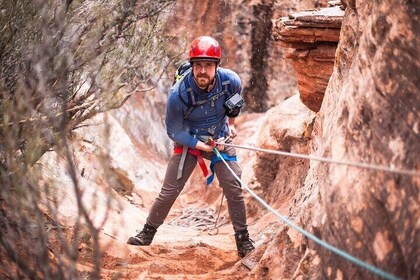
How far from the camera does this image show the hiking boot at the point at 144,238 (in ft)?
21.3

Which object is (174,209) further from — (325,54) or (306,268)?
(306,268)

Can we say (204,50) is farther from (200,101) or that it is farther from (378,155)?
(378,155)

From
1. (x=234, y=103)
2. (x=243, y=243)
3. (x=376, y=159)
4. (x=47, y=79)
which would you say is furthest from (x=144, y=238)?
(x=376, y=159)

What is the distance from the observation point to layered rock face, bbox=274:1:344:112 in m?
6.60

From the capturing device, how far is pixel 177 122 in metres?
5.84

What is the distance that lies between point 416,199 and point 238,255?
3.84 metres

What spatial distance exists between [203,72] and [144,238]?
192 centimetres

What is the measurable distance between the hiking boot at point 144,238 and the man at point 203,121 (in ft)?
0.58

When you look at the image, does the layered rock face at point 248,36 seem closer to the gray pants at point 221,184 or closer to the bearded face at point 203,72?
the gray pants at point 221,184

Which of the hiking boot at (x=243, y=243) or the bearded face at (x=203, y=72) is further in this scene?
the hiking boot at (x=243, y=243)

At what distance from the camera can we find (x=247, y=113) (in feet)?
51.2

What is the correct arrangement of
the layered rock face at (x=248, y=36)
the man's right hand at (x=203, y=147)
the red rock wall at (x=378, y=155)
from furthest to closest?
the layered rock face at (x=248, y=36) < the man's right hand at (x=203, y=147) < the red rock wall at (x=378, y=155)

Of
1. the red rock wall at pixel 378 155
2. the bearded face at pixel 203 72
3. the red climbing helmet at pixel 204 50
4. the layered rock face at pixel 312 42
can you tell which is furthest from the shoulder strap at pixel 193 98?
the red rock wall at pixel 378 155

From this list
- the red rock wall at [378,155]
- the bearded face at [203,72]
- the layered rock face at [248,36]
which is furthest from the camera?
the layered rock face at [248,36]
